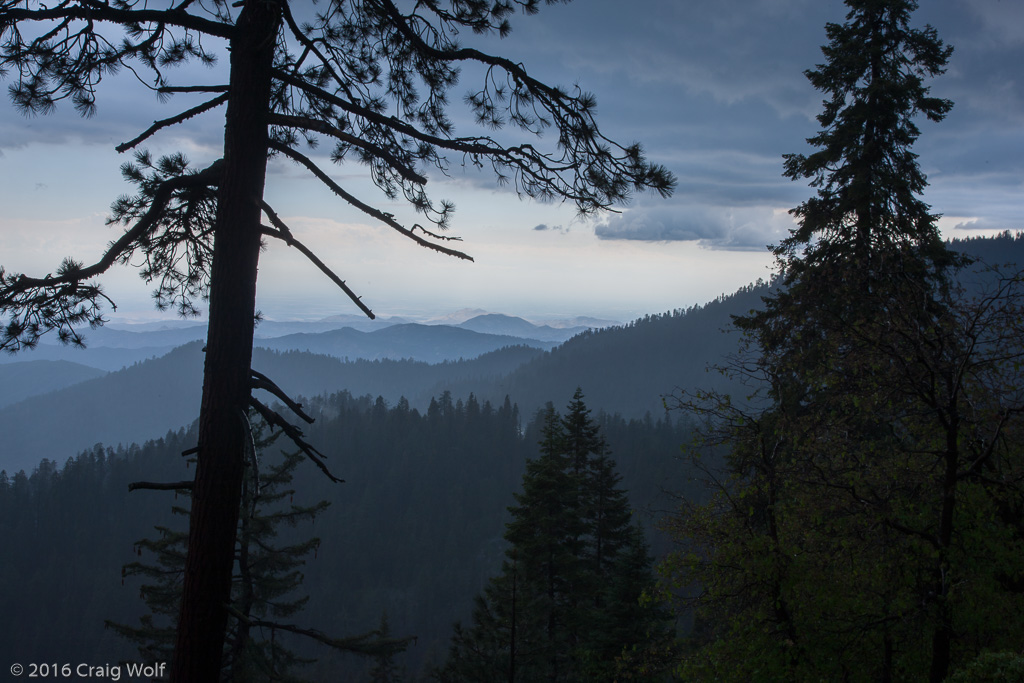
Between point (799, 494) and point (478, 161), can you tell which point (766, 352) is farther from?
point (478, 161)

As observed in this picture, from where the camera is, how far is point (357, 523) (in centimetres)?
10212

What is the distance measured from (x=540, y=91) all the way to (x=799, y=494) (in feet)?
20.1

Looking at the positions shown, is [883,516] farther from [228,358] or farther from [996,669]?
[228,358]

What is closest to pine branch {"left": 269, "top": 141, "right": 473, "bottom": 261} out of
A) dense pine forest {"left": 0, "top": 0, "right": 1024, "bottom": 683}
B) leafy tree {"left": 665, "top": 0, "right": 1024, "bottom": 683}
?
dense pine forest {"left": 0, "top": 0, "right": 1024, "bottom": 683}

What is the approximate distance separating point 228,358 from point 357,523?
352 feet

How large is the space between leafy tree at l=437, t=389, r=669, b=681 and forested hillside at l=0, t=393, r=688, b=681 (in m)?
65.5

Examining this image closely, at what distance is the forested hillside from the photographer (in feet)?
294

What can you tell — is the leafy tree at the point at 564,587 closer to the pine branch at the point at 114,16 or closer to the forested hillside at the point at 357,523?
the pine branch at the point at 114,16

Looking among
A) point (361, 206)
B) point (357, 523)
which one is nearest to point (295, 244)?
point (361, 206)

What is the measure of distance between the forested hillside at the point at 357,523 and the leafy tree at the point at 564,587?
6554 cm

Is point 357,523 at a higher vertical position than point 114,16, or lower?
lower

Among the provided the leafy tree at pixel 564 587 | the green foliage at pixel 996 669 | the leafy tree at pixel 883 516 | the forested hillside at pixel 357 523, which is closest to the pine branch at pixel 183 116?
the leafy tree at pixel 883 516

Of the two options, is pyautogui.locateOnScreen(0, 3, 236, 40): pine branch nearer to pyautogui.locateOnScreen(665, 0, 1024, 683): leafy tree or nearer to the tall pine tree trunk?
the tall pine tree trunk

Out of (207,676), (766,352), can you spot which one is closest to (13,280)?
(207,676)
